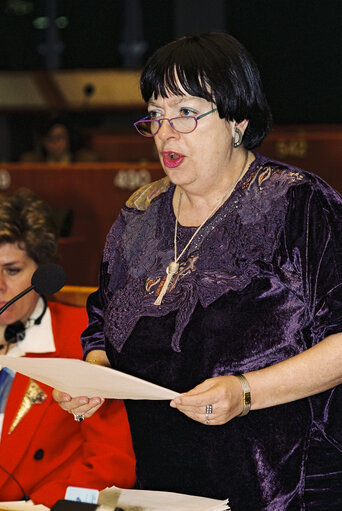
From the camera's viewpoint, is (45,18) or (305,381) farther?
(45,18)

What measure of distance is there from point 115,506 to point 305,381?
1.22ft

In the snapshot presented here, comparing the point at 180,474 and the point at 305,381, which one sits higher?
the point at 305,381

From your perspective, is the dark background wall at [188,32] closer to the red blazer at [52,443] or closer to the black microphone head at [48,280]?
the red blazer at [52,443]

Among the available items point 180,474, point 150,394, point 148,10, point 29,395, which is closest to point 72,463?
point 29,395

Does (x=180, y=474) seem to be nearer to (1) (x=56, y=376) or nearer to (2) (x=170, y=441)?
(2) (x=170, y=441)

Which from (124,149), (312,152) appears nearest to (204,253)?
(312,152)

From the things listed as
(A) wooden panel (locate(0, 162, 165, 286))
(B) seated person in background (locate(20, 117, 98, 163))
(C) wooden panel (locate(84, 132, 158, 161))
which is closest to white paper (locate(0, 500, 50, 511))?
(A) wooden panel (locate(0, 162, 165, 286))

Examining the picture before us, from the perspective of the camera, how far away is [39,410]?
2.03 metres

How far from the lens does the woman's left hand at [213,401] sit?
1250 millimetres

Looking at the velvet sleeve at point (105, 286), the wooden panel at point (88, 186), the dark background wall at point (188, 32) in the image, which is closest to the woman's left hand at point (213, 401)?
the velvet sleeve at point (105, 286)

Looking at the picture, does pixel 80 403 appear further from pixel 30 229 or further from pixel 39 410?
pixel 30 229

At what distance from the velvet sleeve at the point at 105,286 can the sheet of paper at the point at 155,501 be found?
0.33 metres

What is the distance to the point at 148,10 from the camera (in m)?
10.4

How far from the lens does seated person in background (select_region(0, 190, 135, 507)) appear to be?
1.87 m
